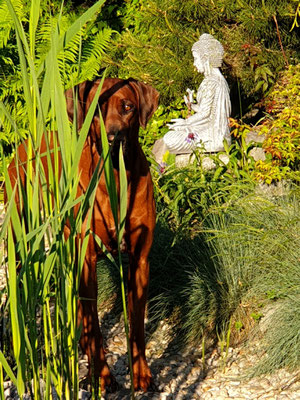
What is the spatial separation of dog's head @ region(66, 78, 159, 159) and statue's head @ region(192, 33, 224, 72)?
13.0 feet

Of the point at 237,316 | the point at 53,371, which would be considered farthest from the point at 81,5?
the point at 53,371

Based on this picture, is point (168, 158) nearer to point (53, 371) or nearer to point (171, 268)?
point (171, 268)

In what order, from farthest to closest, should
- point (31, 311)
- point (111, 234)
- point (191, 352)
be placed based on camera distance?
point (191, 352) < point (111, 234) < point (31, 311)

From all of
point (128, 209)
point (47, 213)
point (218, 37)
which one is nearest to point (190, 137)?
point (218, 37)

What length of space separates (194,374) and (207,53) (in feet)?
14.1

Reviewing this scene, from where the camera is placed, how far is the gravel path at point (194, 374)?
3.29m

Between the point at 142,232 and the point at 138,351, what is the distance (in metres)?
0.62

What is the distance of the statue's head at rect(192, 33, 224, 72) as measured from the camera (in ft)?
23.1

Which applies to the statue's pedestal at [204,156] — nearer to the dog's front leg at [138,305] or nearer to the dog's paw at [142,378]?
the dog's front leg at [138,305]

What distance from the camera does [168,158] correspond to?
6941 mm

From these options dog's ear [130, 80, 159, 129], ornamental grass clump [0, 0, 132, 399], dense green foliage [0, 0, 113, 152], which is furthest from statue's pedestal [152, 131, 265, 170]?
ornamental grass clump [0, 0, 132, 399]

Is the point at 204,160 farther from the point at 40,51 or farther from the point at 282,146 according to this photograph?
the point at 40,51

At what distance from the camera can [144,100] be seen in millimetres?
3227

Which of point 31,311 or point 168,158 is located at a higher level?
point 31,311
